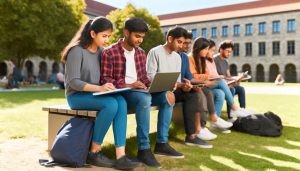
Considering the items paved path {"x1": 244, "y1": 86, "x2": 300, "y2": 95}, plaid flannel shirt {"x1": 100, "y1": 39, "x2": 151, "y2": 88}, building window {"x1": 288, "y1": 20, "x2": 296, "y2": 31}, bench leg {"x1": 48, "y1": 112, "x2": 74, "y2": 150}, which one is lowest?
paved path {"x1": 244, "y1": 86, "x2": 300, "y2": 95}

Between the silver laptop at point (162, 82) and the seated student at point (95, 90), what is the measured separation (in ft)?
A: 1.26

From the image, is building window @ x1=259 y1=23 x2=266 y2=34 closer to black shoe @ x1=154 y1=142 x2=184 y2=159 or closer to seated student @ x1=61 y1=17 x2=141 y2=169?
black shoe @ x1=154 y1=142 x2=184 y2=159

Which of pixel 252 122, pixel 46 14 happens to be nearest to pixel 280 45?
pixel 46 14

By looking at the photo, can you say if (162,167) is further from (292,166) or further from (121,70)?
(292,166)

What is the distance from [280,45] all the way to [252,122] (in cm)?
4162

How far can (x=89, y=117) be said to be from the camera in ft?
10.7

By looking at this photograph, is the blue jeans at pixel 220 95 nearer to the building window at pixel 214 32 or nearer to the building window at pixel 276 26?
the building window at pixel 276 26

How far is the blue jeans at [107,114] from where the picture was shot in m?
3.01

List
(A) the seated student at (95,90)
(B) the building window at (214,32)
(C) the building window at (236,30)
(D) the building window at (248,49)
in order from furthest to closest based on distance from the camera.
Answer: (B) the building window at (214,32), (C) the building window at (236,30), (D) the building window at (248,49), (A) the seated student at (95,90)

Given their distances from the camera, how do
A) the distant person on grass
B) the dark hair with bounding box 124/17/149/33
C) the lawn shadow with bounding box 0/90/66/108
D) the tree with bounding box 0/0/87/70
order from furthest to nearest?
the tree with bounding box 0/0/87/70
the distant person on grass
the lawn shadow with bounding box 0/90/66/108
the dark hair with bounding box 124/17/149/33

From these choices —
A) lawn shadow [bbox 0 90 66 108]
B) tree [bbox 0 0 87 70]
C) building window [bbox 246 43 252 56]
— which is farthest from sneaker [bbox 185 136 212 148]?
building window [bbox 246 43 252 56]

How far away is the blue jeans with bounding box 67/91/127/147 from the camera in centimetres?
301

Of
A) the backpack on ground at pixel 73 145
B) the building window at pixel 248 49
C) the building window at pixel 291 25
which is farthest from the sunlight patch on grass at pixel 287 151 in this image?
the building window at pixel 248 49

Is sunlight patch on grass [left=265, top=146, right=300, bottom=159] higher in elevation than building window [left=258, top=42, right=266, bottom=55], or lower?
lower
